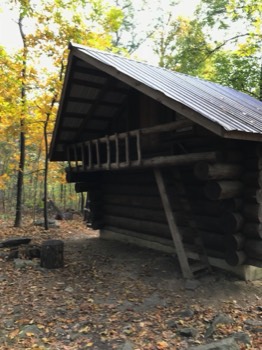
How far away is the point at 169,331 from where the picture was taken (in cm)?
556

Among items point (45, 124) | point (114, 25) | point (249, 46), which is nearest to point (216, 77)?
point (249, 46)

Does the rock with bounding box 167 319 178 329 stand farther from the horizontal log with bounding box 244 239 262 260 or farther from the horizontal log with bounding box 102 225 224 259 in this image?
the horizontal log with bounding box 102 225 224 259

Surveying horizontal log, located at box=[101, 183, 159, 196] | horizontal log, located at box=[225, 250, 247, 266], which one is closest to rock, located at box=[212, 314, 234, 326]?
horizontal log, located at box=[225, 250, 247, 266]

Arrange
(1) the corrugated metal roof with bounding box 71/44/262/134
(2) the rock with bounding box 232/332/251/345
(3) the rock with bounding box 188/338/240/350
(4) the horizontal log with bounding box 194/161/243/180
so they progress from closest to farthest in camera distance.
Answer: (3) the rock with bounding box 188/338/240/350 < (2) the rock with bounding box 232/332/251/345 < (1) the corrugated metal roof with bounding box 71/44/262/134 < (4) the horizontal log with bounding box 194/161/243/180

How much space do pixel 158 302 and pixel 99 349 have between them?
75.0 inches

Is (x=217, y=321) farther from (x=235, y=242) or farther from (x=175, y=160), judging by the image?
→ (x=175, y=160)

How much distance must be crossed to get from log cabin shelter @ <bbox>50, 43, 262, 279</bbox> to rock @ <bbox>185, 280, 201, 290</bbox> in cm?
27

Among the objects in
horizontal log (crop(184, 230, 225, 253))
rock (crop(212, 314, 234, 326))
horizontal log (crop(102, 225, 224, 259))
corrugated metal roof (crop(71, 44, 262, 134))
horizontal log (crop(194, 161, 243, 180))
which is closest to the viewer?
rock (crop(212, 314, 234, 326))

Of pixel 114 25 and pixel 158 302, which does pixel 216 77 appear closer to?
pixel 114 25

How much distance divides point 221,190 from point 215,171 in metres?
0.43

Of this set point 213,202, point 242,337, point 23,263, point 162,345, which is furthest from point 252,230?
point 23,263

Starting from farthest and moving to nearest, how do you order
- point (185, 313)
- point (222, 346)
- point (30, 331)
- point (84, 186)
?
point (84, 186)
point (185, 313)
point (30, 331)
point (222, 346)

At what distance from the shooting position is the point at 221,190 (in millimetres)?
6699

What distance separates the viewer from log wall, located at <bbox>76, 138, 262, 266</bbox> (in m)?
6.92
